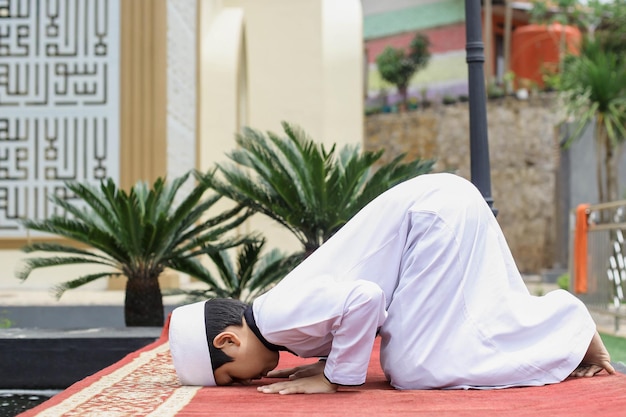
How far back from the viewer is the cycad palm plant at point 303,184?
23.0 feet

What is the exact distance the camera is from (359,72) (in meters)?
14.0

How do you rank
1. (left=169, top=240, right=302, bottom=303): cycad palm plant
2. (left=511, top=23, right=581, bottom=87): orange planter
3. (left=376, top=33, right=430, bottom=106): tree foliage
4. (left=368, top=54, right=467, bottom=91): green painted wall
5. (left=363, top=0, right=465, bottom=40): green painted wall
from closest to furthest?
(left=169, top=240, right=302, bottom=303): cycad palm plant, (left=511, top=23, right=581, bottom=87): orange planter, (left=376, top=33, right=430, bottom=106): tree foliage, (left=368, top=54, right=467, bottom=91): green painted wall, (left=363, top=0, right=465, bottom=40): green painted wall

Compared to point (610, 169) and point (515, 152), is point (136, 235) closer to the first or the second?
point (610, 169)

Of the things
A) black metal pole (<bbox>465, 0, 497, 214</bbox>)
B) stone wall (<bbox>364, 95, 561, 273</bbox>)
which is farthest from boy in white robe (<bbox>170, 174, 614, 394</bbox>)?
stone wall (<bbox>364, 95, 561, 273</bbox>)

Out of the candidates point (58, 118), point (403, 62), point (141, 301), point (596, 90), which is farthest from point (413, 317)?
point (403, 62)

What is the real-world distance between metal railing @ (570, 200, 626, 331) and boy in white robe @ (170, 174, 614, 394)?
6.78 metres

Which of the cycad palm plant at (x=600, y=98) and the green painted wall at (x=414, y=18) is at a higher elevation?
the green painted wall at (x=414, y=18)

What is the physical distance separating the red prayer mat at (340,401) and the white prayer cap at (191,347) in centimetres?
7

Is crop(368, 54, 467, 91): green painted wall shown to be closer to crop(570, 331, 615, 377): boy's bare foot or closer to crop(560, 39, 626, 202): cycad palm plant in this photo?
crop(560, 39, 626, 202): cycad palm plant

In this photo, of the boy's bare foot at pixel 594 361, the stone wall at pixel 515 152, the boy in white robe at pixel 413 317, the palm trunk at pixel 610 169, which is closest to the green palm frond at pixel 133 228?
the boy in white robe at pixel 413 317

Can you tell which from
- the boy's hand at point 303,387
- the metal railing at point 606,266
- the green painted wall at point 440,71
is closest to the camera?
the boy's hand at point 303,387

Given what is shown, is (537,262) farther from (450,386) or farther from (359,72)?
(450,386)

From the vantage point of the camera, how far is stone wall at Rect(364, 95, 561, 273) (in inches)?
958

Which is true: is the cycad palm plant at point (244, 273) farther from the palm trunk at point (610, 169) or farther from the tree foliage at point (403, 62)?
the tree foliage at point (403, 62)
